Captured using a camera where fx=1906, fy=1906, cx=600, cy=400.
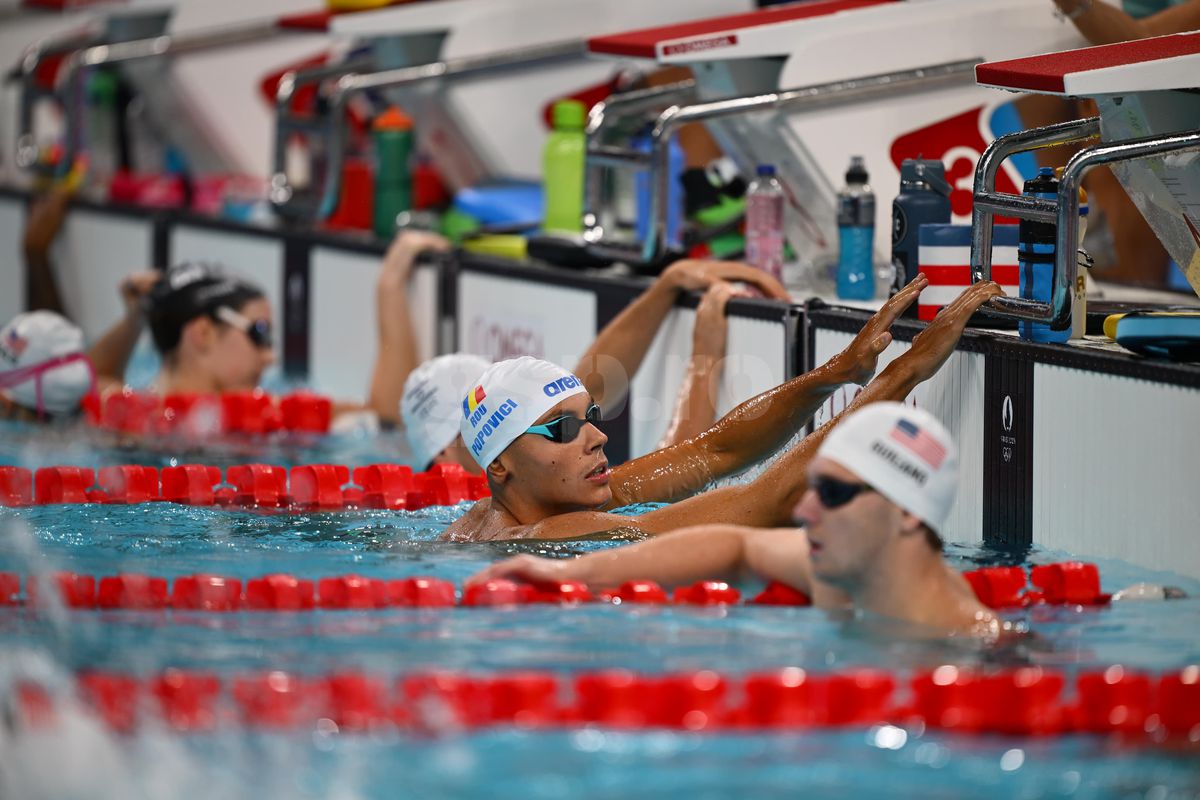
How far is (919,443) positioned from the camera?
3582 mm

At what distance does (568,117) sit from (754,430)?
3.22 meters

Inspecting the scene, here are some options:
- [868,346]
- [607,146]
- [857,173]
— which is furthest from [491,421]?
[607,146]

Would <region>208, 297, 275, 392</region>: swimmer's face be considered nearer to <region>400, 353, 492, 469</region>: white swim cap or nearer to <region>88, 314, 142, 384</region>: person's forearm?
<region>88, 314, 142, 384</region>: person's forearm

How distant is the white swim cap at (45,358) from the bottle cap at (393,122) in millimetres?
2186

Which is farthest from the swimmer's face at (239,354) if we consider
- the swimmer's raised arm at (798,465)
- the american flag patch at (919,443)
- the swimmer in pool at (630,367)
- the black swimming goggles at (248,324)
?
the american flag patch at (919,443)

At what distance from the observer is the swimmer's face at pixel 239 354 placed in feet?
24.2

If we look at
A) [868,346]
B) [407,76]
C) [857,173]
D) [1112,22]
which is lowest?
[868,346]

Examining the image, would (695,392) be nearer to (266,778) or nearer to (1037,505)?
(1037,505)

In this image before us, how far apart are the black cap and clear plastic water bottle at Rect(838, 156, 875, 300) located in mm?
2520

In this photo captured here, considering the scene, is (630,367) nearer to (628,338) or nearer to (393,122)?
(628,338)

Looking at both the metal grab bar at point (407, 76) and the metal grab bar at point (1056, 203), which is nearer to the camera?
the metal grab bar at point (1056, 203)

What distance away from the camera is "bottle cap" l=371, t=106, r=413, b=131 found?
344 inches

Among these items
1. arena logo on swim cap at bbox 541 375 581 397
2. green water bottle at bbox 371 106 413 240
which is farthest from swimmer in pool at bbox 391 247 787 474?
green water bottle at bbox 371 106 413 240

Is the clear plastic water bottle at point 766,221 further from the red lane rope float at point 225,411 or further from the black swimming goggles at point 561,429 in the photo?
the red lane rope float at point 225,411
